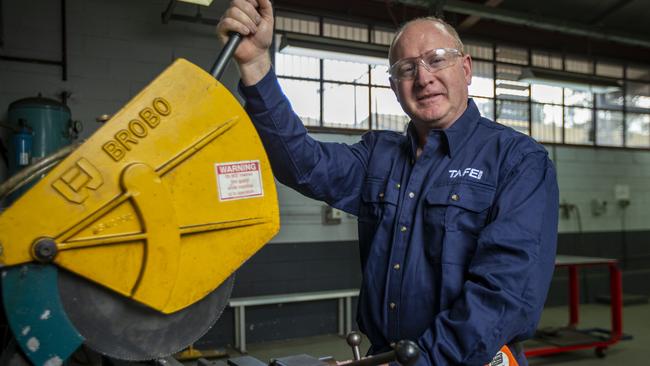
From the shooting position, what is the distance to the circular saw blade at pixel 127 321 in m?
0.75

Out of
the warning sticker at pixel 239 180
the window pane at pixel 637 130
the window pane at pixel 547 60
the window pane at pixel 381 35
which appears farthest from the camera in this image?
the window pane at pixel 637 130

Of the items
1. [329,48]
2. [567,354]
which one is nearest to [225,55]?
[329,48]

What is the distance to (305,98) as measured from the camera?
4973 millimetres

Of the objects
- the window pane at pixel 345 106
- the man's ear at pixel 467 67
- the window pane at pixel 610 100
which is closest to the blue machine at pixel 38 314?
the man's ear at pixel 467 67

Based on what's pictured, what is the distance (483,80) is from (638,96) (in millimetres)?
2696

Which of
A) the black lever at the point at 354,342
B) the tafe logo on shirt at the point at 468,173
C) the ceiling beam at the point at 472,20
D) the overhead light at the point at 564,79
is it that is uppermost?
the ceiling beam at the point at 472,20

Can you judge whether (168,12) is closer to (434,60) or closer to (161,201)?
(434,60)

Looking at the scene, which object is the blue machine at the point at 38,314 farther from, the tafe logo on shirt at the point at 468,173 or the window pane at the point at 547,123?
the window pane at the point at 547,123

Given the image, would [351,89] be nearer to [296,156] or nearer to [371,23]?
[371,23]

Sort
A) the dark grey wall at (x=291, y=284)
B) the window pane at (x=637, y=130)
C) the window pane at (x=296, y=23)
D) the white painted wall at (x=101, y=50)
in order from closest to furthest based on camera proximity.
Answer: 1. the white painted wall at (x=101, y=50)
2. the dark grey wall at (x=291, y=284)
3. the window pane at (x=296, y=23)
4. the window pane at (x=637, y=130)

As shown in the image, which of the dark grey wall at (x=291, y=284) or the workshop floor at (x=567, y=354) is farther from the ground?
the dark grey wall at (x=291, y=284)

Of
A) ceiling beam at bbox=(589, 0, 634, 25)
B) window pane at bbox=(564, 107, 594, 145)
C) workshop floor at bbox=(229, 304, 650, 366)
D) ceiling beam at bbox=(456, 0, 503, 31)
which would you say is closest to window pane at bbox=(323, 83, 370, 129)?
ceiling beam at bbox=(456, 0, 503, 31)

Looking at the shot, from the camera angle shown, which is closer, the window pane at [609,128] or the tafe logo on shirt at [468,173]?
the tafe logo on shirt at [468,173]

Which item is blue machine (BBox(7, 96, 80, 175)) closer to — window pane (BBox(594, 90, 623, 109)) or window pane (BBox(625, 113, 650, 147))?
window pane (BBox(594, 90, 623, 109))
